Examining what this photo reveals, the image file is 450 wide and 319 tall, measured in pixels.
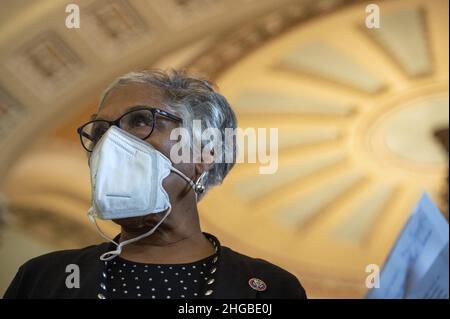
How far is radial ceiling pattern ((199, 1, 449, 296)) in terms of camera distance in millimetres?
7828

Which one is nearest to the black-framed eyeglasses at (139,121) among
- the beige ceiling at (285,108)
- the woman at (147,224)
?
the woman at (147,224)

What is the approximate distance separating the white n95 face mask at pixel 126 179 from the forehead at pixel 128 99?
6cm

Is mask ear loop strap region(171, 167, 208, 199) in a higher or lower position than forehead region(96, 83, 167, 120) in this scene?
lower

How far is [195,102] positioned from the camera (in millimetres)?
1545

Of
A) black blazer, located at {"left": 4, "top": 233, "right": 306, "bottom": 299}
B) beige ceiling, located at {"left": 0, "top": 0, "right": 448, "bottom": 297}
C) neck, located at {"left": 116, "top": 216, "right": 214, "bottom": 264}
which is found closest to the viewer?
black blazer, located at {"left": 4, "top": 233, "right": 306, "bottom": 299}

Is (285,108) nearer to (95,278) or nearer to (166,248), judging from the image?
(166,248)

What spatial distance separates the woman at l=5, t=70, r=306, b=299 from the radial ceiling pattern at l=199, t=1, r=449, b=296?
19.1ft

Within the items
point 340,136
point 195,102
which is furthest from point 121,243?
point 340,136

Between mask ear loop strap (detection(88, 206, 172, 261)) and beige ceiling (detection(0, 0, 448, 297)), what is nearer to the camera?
mask ear loop strap (detection(88, 206, 172, 261))

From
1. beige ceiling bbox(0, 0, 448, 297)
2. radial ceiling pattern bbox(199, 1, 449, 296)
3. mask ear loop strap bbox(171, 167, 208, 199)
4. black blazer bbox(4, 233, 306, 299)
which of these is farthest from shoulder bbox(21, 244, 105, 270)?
radial ceiling pattern bbox(199, 1, 449, 296)

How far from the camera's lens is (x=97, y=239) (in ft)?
29.6

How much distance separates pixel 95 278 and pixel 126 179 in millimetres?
212

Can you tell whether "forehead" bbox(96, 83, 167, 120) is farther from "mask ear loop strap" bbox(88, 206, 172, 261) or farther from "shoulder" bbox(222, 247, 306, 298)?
"shoulder" bbox(222, 247, 306, 298)

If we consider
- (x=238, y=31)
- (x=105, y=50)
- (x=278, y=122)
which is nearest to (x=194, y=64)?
(x=238, y=31)
